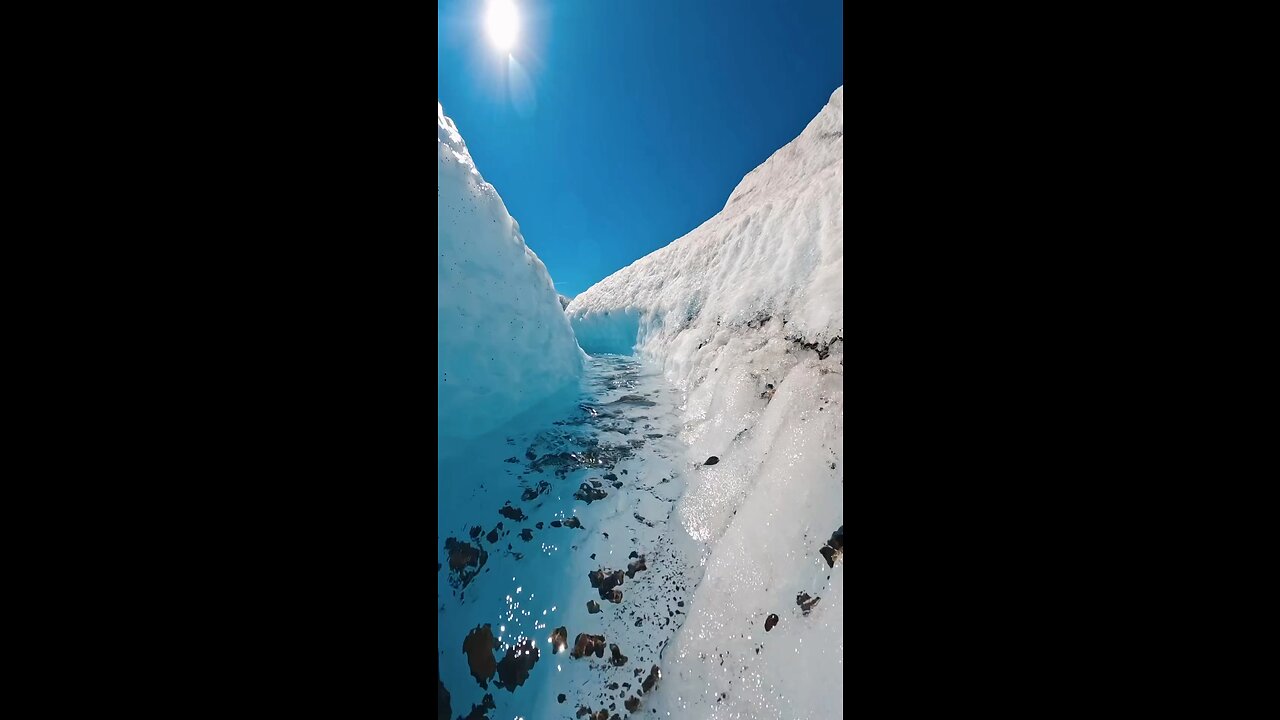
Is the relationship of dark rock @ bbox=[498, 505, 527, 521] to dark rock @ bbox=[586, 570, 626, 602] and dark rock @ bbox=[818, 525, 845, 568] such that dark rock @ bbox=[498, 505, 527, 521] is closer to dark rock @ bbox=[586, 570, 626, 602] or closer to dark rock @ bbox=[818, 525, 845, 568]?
dark rock @ bbox=[586, 570, 626, 602]

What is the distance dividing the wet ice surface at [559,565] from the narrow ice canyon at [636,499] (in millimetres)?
18

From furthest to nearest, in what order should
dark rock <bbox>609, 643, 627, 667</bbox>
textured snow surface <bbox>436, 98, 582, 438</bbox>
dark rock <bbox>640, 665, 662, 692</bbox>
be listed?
textured snow surface <bbox>436, 98, 582, 438</bbox>, dark rock <bbox>609, 643, 627, 667</bbox>, dark rock <bbox>640, 665, 662, 692</bbox>

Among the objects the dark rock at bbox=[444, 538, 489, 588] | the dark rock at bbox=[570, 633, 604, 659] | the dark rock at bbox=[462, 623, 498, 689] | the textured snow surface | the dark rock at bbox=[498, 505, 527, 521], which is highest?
the textured snow surface

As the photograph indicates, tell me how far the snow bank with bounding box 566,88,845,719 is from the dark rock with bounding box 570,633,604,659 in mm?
557

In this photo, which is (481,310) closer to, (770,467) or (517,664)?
(517,664)

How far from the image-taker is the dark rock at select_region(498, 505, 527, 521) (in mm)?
4180

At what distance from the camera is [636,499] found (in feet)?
15.0

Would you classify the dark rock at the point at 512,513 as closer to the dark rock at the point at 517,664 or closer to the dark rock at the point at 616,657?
the dark rock at the point at 517,664

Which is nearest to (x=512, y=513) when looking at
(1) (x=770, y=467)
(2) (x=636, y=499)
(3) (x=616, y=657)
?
(2) (x=636, y=499)

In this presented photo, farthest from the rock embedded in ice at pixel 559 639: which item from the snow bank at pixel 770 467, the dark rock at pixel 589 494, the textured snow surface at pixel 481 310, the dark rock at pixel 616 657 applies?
the textured snow surface at pixel 481 310

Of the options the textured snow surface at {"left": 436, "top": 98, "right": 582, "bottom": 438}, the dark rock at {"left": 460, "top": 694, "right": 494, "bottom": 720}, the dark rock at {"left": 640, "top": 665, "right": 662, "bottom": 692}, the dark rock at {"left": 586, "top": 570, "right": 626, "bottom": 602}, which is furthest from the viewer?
the textured snow surface at {"left": 436, "top": 98, "right": 582, "bottom": 438}

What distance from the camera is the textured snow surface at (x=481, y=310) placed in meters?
5.16

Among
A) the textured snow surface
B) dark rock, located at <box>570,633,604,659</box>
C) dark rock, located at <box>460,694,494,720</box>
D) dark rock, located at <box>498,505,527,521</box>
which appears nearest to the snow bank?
dark rock, located at <box>570,633,604,659</box>
